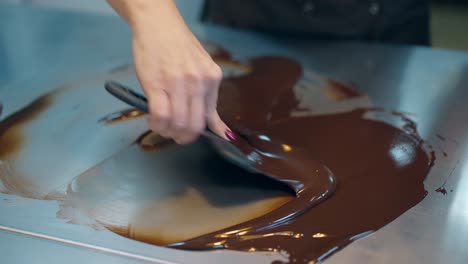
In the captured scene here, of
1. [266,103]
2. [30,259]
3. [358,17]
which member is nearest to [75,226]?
[30,259]

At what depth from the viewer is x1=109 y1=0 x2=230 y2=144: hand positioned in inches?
23.1

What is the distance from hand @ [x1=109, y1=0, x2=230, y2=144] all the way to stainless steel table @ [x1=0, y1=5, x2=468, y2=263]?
0.14 metres

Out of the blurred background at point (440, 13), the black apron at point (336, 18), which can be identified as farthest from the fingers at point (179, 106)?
the blurred background at point (440, 13)

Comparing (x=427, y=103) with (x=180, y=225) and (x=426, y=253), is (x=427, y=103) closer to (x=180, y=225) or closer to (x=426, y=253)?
(x=426, y=253)

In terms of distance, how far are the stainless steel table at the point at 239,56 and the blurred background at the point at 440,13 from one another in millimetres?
139

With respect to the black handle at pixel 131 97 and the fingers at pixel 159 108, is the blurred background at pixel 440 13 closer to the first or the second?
the black handle at pixel 131 97

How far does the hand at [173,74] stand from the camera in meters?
0.59

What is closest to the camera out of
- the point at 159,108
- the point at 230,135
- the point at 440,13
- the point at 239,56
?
the point at 159,108

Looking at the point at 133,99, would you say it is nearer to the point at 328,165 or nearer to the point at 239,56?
the point at 328,165

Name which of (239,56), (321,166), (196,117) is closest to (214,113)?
(196,117)

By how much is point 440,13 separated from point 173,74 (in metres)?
1.34

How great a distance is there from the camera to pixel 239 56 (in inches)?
42.3

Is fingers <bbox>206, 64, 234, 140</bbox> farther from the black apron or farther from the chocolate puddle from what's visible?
the black apron

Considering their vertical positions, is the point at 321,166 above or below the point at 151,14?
below
